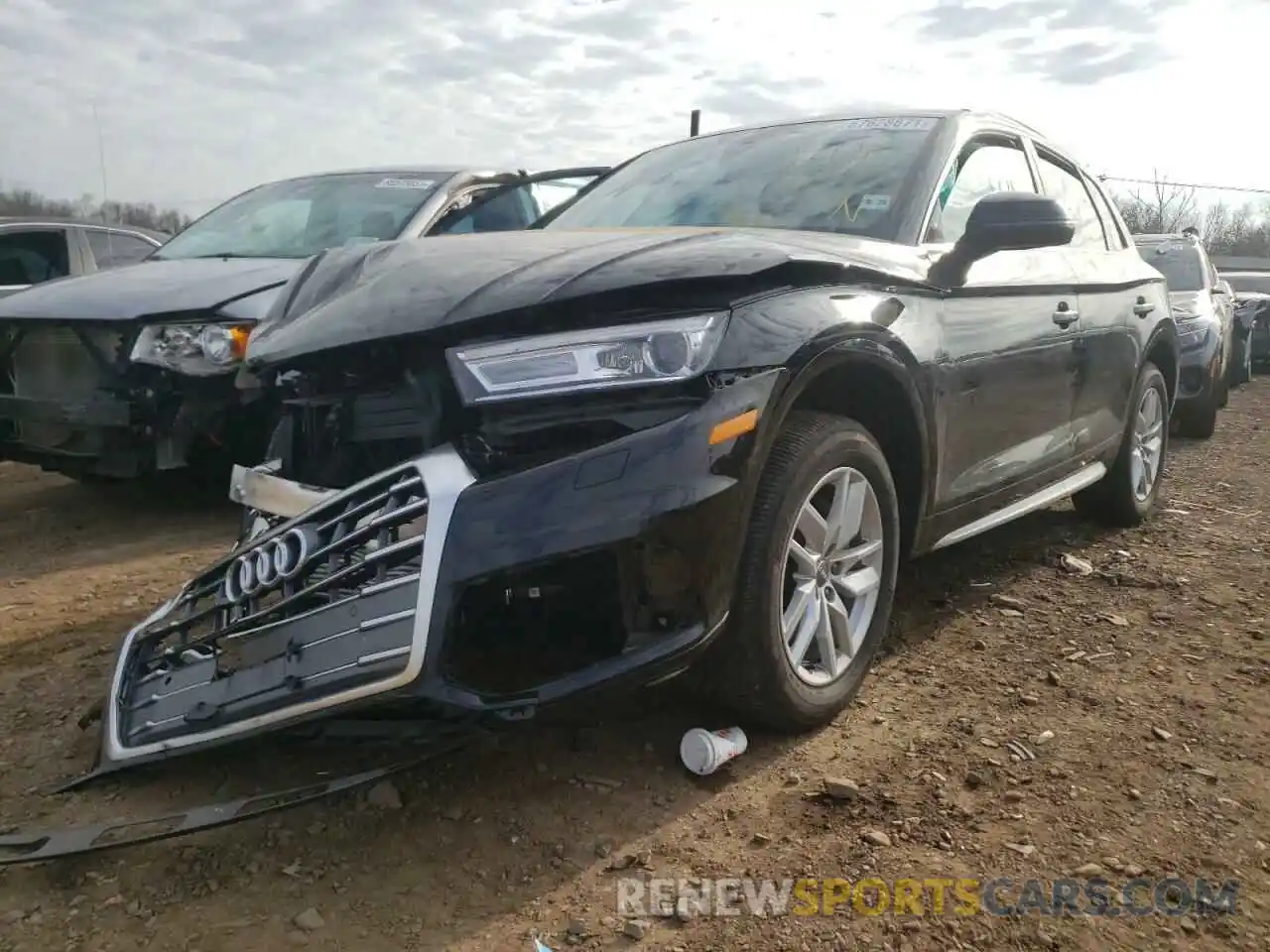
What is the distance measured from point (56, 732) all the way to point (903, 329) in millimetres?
2409

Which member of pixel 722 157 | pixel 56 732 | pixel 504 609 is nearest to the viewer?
pixel 504 609

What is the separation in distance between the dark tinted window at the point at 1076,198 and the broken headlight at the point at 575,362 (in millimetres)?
2604

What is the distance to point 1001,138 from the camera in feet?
12.5

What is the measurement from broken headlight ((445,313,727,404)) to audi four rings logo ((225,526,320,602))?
46 centimetres

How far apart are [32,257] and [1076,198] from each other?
22.8 ft

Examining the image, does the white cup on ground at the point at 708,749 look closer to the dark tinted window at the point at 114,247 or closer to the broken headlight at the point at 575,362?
the broken headlight at the point at 575,362

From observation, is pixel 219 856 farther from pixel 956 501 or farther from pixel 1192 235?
pixel 1192 235

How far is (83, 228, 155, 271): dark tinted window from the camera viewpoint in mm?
8031

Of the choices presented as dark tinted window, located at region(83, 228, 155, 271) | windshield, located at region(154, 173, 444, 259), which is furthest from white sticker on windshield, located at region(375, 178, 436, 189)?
dark tinted window, located at region(83, 228, 155, 271)

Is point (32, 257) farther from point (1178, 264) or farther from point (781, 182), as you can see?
point (1178, 264)

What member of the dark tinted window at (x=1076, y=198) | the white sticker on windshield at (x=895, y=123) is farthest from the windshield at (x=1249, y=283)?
the white sticker on windshield at (x=895, y=123)

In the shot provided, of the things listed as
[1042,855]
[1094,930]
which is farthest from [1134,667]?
[1094,930]

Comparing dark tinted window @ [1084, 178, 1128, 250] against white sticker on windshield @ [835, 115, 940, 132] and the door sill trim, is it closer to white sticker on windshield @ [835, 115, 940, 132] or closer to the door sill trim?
the door sill trim

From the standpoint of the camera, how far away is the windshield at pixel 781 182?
10.3 feet
